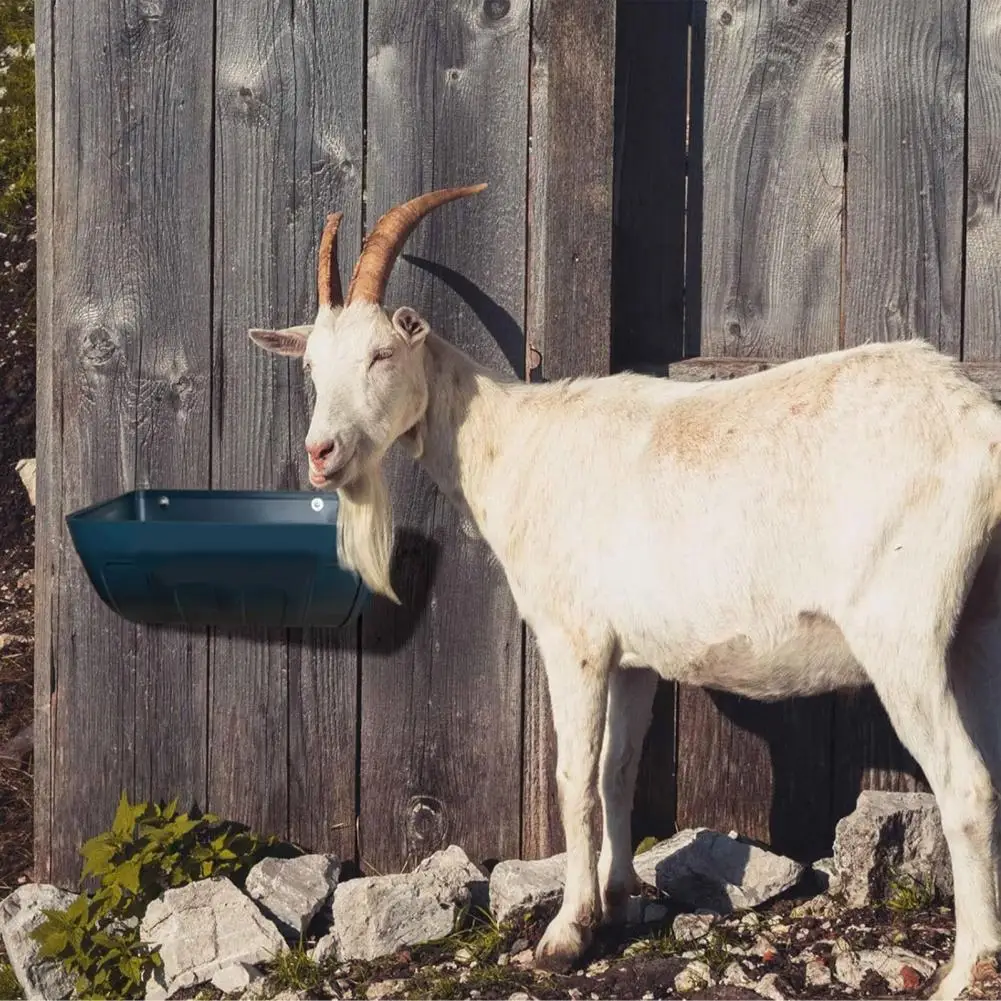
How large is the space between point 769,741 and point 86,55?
3.24 meters

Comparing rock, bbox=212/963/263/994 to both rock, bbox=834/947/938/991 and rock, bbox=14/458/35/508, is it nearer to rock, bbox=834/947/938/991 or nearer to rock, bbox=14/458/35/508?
rock, bbox=834/947/938/991

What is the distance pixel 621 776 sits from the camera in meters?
4.40

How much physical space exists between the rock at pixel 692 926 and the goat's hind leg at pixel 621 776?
176 millimetres

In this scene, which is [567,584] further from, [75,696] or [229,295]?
[75,696]

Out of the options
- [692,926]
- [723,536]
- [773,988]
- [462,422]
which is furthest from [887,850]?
[462,422]

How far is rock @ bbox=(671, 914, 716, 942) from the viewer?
4195mm

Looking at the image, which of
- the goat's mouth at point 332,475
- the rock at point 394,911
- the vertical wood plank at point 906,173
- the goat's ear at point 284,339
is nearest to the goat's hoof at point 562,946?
the rock at point 394,911

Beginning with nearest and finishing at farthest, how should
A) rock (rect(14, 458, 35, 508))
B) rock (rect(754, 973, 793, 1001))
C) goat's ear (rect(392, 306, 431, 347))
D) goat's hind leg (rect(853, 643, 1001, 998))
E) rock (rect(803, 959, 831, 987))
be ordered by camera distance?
goat's hind leg (rect(853, 643, 1001, 998)) → rock (rect(754, 973, 793, 1001)) → rock (rect(803, 959, 831, 987)) → goat's ear (rect(392, 306, 431, 347)) → rock (rect(14, 458, 35, 508))

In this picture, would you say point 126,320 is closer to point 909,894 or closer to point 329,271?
point 329,271

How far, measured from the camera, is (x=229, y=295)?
4844 millimetres

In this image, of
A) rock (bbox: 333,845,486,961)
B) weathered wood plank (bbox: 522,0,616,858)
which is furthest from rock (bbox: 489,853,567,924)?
weathered wood plank (bbox: 522,0,616,858)

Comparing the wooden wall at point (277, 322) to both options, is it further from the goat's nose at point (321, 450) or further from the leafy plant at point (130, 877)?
the goat's nose at point (321, 450)

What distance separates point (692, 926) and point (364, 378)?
1855mm

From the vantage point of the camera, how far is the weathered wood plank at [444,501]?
4.73 m
